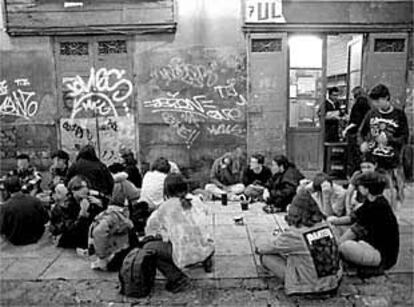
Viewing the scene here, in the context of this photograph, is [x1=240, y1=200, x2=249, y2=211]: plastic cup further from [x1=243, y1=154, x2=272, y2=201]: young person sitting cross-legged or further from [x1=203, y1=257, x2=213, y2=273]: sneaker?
[x1=203, y1=257, x2=213, y2=273]: sneaker

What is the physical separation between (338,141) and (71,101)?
5.69 meters

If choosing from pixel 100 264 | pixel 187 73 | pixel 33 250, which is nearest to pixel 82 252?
pixel 100 264

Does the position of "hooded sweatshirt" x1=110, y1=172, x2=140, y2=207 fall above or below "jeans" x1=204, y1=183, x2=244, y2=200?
above

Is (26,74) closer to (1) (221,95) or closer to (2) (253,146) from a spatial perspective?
(1) (221,95)

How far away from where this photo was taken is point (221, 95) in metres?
8.77

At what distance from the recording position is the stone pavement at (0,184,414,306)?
13.3 feet

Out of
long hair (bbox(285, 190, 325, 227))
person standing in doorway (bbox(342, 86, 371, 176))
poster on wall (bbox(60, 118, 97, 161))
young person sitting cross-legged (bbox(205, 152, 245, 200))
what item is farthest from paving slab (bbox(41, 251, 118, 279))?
person standing in doorway (bbox(342, 86, 371, 176))

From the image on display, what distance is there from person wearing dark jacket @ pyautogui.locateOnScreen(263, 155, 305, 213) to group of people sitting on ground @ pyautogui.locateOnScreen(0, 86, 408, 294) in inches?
0.6

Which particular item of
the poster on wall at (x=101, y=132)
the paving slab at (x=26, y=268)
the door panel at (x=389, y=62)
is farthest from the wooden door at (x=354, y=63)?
the paving slab at (x=26, y=268)

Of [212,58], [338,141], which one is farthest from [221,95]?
[338,141]

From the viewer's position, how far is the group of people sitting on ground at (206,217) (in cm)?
399

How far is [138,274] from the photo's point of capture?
13.4ft

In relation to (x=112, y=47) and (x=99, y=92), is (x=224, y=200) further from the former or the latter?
(x=112, y=47)

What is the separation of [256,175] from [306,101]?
234 centimetres
